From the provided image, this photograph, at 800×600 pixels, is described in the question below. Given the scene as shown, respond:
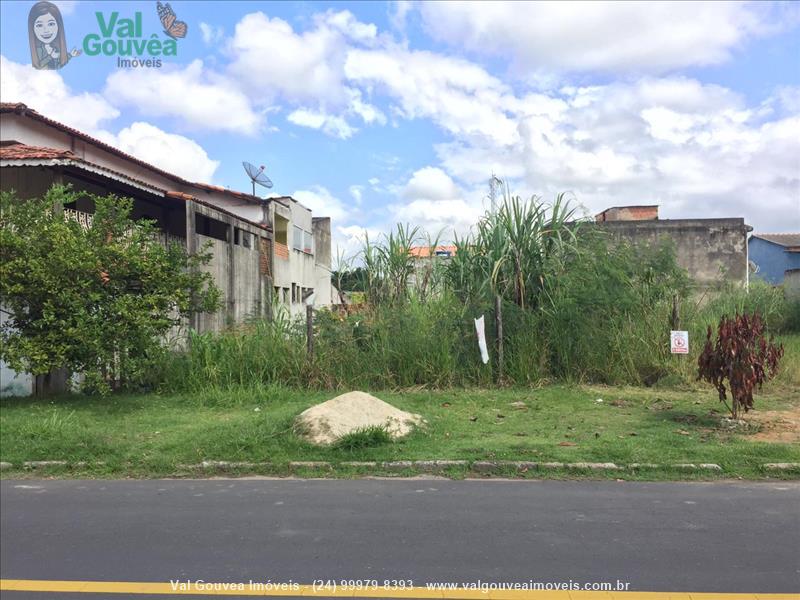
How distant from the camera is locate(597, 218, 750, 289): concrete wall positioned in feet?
78.3

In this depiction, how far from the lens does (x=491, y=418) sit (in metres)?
8.10

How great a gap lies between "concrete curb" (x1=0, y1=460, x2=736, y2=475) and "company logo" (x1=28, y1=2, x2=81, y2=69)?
11.0m

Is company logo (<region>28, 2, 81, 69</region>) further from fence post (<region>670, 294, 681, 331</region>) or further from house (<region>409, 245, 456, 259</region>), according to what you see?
fence post (<region>670, 294, 681, 331</region>)

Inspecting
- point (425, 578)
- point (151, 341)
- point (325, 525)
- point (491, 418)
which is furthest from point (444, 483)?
point (151, 341)

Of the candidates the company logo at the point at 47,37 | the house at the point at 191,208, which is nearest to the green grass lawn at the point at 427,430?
the house at the point at 191,208

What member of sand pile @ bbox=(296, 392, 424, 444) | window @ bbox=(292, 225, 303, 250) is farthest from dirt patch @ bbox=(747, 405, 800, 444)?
window @ bbox=(292, 225, 303, 250)

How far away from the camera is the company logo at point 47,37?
13656mm

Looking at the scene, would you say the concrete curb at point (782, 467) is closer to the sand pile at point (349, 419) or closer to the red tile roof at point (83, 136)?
the sand pile at point (349, 419)

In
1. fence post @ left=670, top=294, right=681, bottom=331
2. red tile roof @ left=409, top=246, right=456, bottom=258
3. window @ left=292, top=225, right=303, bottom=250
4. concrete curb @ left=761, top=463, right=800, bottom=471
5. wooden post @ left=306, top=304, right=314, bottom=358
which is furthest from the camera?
window @ left=292, top=225, right=303, bottom=250

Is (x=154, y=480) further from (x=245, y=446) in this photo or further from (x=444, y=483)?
(x=444, y=483)

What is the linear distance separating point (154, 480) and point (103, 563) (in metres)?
2.12

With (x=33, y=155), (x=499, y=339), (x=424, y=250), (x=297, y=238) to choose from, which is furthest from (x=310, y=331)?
(x=297, y=238)

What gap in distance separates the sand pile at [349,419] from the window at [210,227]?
1458 cm

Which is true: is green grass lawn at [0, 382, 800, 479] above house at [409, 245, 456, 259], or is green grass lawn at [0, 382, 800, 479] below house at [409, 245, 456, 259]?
below
